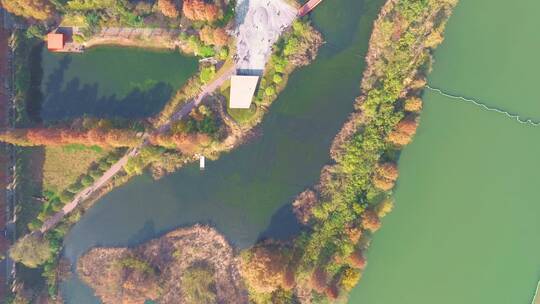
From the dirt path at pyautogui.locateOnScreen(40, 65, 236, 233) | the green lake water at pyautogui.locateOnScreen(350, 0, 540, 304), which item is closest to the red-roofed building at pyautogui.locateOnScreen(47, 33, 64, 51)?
the dirt path at pyautogui.locateOnScreen(40, 65, 236, 233)

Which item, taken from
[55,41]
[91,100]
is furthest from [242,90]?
[55,41]

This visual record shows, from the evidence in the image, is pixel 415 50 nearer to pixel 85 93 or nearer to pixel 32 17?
pixel 85 93

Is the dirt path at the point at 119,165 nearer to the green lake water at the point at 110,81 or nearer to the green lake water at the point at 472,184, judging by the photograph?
the green lake water at the point at 110,81

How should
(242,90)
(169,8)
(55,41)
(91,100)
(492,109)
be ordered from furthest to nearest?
(492,109) < (91,100) < (242,90) < (55,41) < (169,8)

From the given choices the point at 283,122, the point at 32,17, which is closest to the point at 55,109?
the point at 32,17

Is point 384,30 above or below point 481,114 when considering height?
above

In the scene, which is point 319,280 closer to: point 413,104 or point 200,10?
point 413,104

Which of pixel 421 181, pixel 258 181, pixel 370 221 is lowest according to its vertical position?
pixel 370 221
